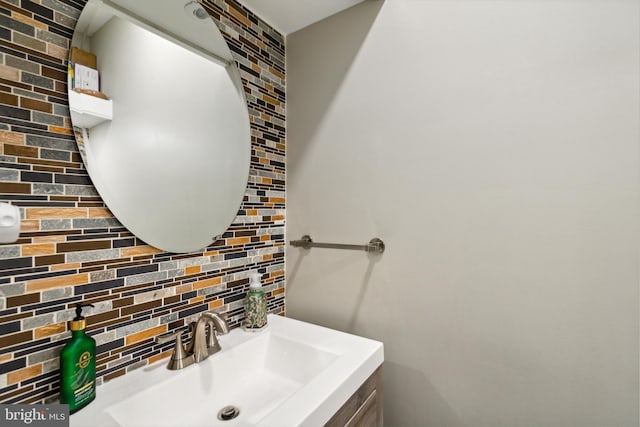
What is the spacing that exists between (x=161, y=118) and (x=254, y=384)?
0.93 meters

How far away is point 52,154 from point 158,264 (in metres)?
0.39

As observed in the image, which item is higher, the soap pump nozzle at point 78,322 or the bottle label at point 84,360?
the soap pump nozzle at point 78,322

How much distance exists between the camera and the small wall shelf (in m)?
0.75

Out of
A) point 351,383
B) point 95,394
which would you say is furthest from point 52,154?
point 351,383

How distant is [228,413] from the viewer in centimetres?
88

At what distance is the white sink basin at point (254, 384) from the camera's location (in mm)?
717

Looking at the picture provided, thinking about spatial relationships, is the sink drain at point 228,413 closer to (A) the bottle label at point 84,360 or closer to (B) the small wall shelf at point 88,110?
(A) the bottle label at point 84,360

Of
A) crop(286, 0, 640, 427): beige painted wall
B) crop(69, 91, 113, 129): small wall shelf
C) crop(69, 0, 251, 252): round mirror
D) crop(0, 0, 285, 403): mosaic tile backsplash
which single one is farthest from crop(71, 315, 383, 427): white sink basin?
crop(69, 91, 113, 129): small wall shelf

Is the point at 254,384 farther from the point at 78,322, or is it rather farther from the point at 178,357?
the point at 78,322

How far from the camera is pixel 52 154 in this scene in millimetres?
722

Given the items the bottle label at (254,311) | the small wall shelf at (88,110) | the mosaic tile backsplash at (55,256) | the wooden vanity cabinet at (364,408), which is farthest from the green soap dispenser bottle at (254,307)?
the small wall shelf at (88,110)

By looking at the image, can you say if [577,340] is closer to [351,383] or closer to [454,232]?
[454,232]

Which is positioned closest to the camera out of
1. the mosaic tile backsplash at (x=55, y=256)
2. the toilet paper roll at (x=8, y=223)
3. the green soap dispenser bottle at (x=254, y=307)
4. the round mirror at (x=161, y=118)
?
the toilet paper roll at (x=8, y=223)

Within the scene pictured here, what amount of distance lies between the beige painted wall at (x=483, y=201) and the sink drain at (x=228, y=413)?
1.70 feet
